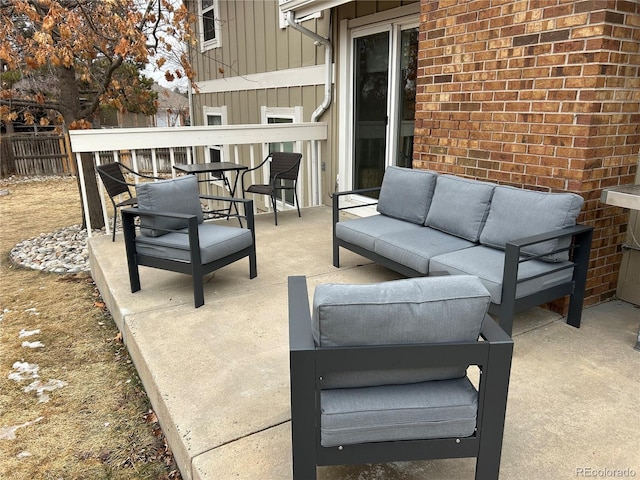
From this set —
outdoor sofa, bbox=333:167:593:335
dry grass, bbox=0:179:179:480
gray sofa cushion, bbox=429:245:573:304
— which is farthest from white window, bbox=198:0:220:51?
gray sofa cushion, bbox=429:245:573:304

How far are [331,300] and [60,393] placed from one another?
7.51ft

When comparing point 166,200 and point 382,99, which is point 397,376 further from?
point 382,99

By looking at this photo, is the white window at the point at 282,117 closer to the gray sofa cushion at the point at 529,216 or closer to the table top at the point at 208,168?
the table top at the point at 208,168

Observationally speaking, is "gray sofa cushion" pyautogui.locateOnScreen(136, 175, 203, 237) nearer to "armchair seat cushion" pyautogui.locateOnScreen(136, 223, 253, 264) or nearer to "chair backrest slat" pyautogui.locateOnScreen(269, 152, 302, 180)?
"armchair seat cushion" pyautogui.locateOnScreen(136, 223, 253, 264)

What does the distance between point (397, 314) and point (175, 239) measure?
250 cm

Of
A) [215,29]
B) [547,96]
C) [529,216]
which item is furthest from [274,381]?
[215,29]

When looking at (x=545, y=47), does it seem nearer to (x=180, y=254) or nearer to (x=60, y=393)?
(x=180, y=254)

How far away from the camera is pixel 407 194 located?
4.06 m

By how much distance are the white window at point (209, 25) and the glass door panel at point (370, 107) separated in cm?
469

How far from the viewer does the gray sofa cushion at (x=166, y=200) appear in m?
3.58

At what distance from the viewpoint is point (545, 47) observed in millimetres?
3199

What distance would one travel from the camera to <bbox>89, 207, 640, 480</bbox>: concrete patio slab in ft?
6.31

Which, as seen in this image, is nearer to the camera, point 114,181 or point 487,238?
point 487,238

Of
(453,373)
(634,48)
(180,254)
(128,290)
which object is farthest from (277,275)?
(634,48)
